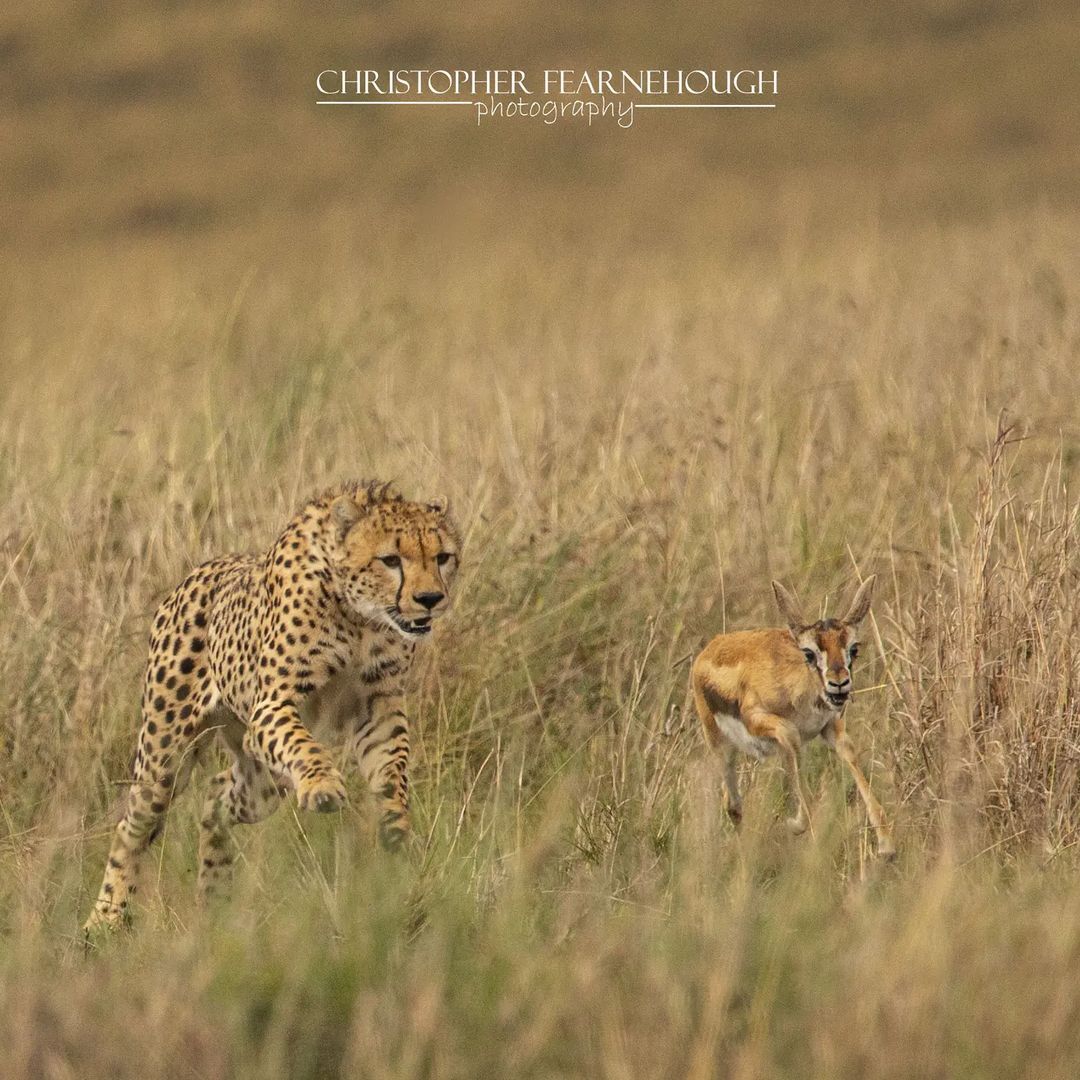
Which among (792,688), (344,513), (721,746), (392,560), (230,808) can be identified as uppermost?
(344,513)

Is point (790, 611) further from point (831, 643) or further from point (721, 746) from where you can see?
point (721, 746)

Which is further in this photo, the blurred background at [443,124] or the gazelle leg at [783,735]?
the blurred background at [443,124]

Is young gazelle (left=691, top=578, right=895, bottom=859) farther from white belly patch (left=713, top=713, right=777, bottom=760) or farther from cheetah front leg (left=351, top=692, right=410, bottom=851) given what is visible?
cheetah front leg (left=351, top=692, right=410, bottom=851)

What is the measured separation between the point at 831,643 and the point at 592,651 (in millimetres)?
1730

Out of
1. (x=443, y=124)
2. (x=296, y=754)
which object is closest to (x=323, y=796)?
(x=296, y=754)

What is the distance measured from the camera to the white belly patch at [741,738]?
4.48m

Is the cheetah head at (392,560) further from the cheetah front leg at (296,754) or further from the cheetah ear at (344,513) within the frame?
the cheetah front leg at (296,754)

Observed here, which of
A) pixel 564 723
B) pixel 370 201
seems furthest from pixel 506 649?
pixel 370 201

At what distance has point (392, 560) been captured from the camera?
191 inches

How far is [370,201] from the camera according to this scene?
2391 centimetres

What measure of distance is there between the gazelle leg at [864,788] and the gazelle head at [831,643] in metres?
0.12

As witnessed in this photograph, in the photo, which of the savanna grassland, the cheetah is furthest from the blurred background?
the cheetah

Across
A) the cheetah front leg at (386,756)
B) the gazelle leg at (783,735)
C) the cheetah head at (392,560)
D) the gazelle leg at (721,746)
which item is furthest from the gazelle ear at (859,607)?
the cheetah front leg at (386,756)

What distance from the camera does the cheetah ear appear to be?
4887mm
